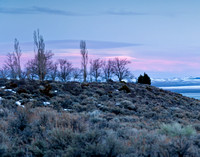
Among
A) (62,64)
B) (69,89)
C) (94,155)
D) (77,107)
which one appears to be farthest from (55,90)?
(62,64)

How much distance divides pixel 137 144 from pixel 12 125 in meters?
4.12

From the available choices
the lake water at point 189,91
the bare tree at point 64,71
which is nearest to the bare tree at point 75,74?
the bare tree at point 64,71

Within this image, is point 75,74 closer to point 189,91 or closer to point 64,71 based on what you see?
point 64,71

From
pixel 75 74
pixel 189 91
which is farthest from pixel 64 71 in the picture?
pixel 189 91

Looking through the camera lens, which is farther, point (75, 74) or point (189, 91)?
point (189, 91)

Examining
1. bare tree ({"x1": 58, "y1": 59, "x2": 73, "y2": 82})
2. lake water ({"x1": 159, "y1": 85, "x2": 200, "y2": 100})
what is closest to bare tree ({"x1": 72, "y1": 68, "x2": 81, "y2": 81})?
bare tree ({"x1": 58, "y1": 59, "x2": 73, "y2": 82})

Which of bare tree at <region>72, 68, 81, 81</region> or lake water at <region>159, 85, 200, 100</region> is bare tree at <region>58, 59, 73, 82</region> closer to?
bare tree at <region>72, 68, 81, 81</region>

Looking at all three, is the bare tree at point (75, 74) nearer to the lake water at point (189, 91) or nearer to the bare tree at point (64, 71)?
the bare tree at point (64, 71)

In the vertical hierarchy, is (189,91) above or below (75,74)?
below

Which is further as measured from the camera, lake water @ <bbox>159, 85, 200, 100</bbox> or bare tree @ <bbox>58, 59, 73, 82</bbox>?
lake water @ <bbox>159, 85, 200, 100</bbox>

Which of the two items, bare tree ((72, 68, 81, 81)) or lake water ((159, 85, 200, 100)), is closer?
bare tree ((72, 68, 81, 81))

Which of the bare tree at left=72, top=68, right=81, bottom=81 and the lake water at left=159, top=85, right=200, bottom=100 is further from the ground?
the bare tree at left=72, top=68, right=81, bottom=81

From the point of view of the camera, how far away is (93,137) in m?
4.84

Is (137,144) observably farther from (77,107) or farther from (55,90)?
(55,90)
